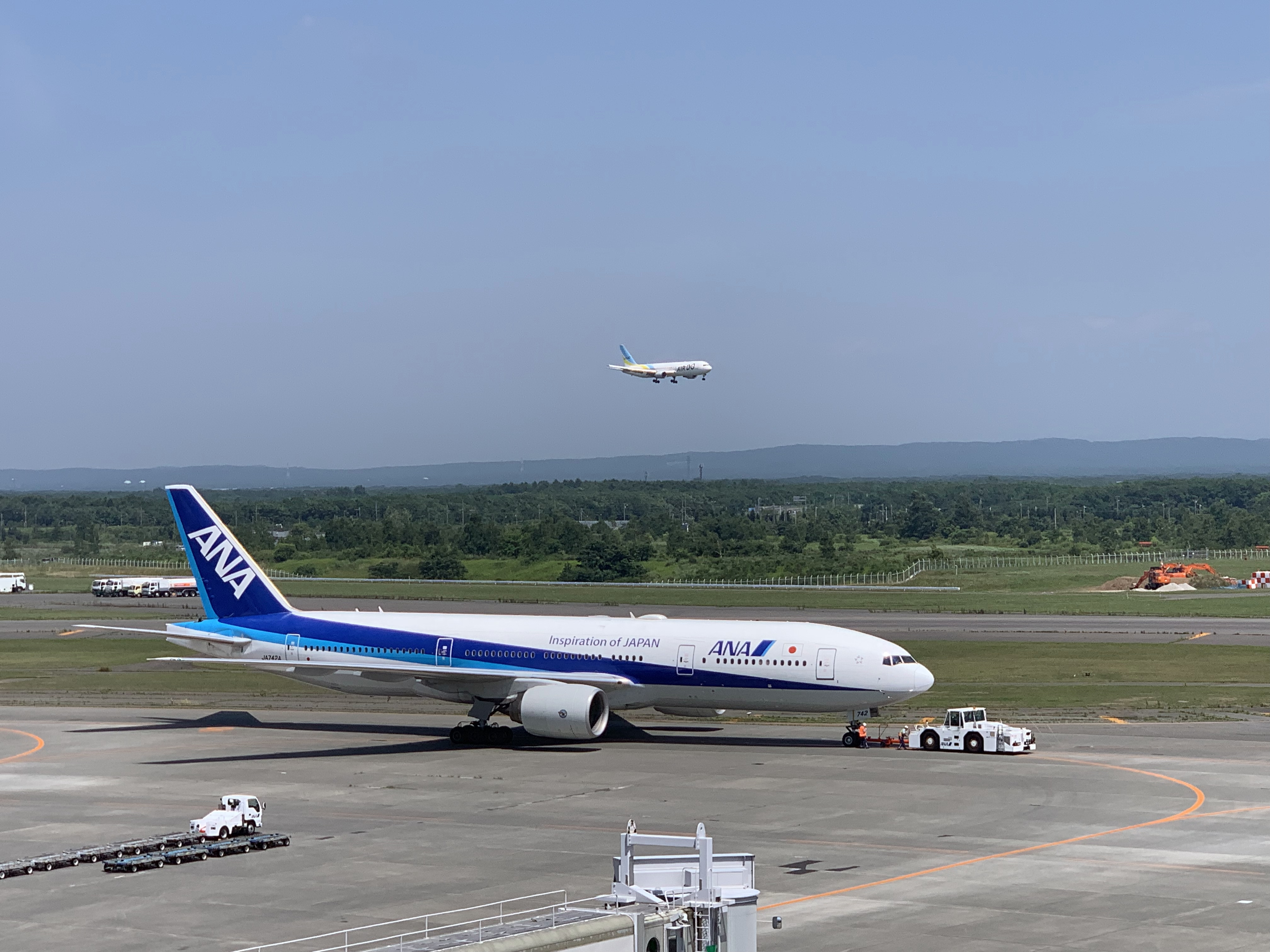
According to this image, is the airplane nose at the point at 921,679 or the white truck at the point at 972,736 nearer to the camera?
the white truck at the point at 972,736

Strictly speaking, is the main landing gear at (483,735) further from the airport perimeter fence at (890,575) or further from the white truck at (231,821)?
the airport perimeter fence at (890,575)

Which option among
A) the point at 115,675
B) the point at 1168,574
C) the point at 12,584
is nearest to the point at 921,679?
the point at 115,675

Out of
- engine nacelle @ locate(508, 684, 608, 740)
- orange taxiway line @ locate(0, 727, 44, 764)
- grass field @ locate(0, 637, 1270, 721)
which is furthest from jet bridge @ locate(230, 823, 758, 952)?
grass field @ locate(0, 637, 1270, 721)

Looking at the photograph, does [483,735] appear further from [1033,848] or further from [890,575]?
[890,575]

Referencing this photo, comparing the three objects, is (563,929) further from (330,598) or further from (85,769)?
(330,598)

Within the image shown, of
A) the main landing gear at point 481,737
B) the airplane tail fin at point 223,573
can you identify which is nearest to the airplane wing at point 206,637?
the airplane tail fin at point 223,573

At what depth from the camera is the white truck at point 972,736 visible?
176 ft

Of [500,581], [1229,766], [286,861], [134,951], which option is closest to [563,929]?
[134,951]

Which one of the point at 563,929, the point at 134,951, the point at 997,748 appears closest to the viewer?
the point at 563,929

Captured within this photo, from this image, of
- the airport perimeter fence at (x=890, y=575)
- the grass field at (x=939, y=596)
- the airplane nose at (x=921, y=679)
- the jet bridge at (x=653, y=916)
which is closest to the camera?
the jet bridge at (x=653, y=916)

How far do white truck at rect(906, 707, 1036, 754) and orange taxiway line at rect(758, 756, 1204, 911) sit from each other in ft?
14.1

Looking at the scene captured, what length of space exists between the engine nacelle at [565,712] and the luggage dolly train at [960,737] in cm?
958

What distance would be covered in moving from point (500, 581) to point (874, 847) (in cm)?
13026

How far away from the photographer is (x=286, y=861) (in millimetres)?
36906
